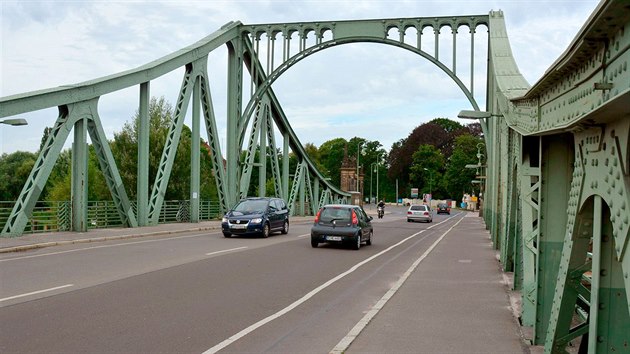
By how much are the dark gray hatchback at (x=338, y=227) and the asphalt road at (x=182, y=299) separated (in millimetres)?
2463

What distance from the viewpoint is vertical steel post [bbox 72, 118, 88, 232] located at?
22234 millimetres

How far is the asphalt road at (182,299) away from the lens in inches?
266

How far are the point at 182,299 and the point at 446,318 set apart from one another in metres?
3.84

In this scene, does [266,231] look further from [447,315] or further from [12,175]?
[12,175]

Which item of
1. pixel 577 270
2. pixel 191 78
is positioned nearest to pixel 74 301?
pixel 577 270

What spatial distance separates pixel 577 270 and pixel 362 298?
611 centimetres

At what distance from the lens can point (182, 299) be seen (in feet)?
30.9

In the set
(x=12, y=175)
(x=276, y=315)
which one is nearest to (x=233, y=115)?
(x=276, y=315)

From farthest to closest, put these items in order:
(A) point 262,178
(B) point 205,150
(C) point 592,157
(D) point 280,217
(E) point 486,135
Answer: (B) point 205,150, (A) point 262,178, (E) point 486,135, (D) point 280,217, (C) point 592,157

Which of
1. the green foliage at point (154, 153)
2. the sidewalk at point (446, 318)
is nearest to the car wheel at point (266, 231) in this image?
the sidewalk at point (446, 318)

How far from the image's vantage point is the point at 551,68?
4.72 m

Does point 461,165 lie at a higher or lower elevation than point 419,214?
higher

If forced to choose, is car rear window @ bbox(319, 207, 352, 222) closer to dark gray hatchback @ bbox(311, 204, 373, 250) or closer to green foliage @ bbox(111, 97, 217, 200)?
dark gray hatchback @ bbox(311, 204, 373, 250)

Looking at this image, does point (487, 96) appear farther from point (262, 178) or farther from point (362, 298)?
point (362, 298)
